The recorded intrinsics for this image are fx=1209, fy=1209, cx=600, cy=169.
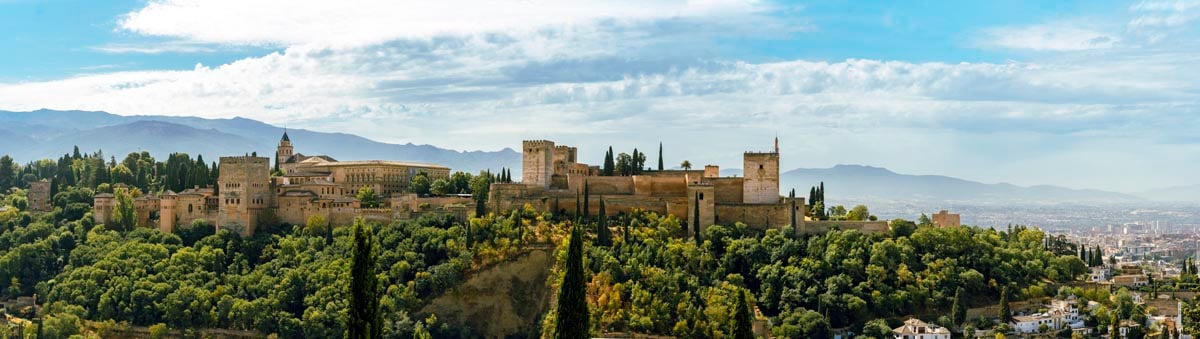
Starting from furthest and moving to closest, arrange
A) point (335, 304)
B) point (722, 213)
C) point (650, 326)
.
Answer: point (722, 213), point (335, 304), point (650, 326)

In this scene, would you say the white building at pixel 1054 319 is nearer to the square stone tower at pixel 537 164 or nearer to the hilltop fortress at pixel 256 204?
the square stone tower at pixel 537 164

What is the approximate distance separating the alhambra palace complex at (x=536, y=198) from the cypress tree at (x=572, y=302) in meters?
22.6

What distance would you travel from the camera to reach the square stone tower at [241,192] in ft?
179

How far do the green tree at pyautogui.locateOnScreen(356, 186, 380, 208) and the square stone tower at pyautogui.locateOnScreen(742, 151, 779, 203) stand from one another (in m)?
17.2

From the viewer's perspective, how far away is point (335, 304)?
4772cm

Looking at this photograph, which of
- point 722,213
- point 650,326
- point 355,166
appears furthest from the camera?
point 355,166

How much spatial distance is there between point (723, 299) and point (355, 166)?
23.8 m

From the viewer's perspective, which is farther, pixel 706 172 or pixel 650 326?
pixel 706 172

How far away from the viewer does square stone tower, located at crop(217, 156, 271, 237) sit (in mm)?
54438

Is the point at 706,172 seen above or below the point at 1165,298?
above

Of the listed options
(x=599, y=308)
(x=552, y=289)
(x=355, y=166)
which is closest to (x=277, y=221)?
(x=355, y=166)

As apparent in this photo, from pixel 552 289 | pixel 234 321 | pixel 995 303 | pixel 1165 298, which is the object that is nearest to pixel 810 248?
pixel 995 303

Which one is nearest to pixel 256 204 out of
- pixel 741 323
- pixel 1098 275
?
pixel 741 323

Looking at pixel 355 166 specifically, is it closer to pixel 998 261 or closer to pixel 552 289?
pixel 552 289
